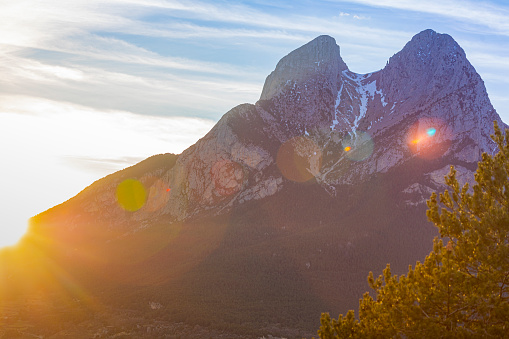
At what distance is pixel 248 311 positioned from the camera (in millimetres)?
157625

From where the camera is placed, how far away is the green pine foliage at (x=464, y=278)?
28.6 meters

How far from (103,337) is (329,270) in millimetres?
94746

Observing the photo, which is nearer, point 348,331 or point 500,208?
point 500,208

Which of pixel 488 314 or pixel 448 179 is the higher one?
pixel 448 179

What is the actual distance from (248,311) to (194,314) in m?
17.1

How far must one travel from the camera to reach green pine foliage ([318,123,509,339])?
93.9 feet

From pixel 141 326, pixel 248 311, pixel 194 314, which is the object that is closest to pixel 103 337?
pixel 141 326

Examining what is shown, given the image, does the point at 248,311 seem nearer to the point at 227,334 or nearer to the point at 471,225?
the point at 227,334

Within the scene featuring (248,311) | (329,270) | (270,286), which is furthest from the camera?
(329,270)

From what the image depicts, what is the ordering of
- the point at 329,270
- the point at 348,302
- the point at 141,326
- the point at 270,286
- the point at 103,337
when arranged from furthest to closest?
1. the point at 329,270
2. the point at 270,286
3. the point at 348,302
4. the point at 141,326
5. the point at 103,337

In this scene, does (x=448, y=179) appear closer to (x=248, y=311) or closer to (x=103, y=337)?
(x=103, y=337)

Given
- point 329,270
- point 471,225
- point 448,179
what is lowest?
point 471,225

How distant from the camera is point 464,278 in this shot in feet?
94.8


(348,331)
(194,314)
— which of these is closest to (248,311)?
(194,314)
